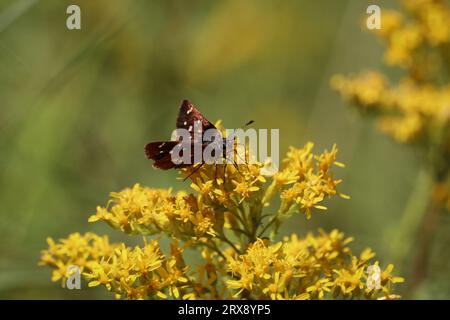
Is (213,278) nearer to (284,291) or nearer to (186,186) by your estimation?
(284,291)

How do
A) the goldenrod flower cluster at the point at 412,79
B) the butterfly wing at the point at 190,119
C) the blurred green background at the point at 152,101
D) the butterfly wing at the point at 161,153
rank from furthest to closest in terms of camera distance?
the blurred green background at the point at 152,101 < the goldenrod flower cluster at the point at 412,79 < the butterfly wing at the point at 190,119 < the butterfly wing at the point at 161,153

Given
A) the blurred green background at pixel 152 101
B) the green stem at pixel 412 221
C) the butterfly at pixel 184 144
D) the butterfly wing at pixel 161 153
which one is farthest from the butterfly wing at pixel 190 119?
the green stem at pixel 412 221

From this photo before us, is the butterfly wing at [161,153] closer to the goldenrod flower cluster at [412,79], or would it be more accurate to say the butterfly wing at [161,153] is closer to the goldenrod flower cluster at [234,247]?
the goldenrod flower cluster at [234,247]

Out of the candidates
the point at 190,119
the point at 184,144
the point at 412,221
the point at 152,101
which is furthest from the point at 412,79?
the point at 184,144

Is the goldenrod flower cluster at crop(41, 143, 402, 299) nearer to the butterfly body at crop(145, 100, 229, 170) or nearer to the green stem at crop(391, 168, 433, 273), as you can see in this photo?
the butterfly body at crop(145, 100, 229, 170)

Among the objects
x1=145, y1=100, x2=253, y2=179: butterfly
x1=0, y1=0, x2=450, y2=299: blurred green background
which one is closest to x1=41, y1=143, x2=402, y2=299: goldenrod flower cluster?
x1=145, y1=100, x2=253, y2=179: butterfly

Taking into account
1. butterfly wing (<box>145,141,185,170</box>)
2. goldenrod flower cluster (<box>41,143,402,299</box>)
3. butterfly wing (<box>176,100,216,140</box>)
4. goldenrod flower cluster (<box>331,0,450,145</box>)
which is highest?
goldenrod flower cluster (<box>331,0,450,145</box>)

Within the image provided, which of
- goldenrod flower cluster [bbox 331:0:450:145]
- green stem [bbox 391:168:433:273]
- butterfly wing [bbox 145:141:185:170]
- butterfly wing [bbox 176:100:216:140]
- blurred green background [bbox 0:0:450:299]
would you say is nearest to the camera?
butterfly wing [bbox 145:141:185:170]
